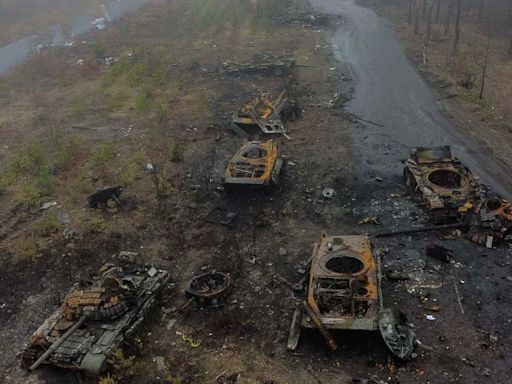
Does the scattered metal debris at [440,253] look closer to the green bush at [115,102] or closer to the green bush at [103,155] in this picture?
the green bush at [103,155]

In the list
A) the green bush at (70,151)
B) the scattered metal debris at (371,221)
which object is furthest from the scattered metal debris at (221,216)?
Result: the green bush at (70,151)

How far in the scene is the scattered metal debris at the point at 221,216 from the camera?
42.9ft

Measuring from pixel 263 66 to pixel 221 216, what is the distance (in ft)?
41.8

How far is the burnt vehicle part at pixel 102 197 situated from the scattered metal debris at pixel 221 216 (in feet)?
9.32

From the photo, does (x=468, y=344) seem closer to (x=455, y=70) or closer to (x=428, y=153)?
(x=428, y=153)

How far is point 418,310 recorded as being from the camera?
977 cm

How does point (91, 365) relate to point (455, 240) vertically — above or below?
above

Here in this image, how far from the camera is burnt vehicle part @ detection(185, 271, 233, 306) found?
10164mm

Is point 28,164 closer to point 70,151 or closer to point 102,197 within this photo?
point 70,151

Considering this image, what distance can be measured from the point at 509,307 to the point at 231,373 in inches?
224

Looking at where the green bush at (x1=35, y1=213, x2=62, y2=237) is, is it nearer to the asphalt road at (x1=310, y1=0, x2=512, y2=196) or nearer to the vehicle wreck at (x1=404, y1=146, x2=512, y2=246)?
the asphalt road at (x1=310, y1=0, x2=512, y2=196)

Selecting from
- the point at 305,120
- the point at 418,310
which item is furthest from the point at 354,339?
the point at 305,120

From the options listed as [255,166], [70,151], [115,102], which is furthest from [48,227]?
[115,102]

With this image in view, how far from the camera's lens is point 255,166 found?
1391 centimetres
